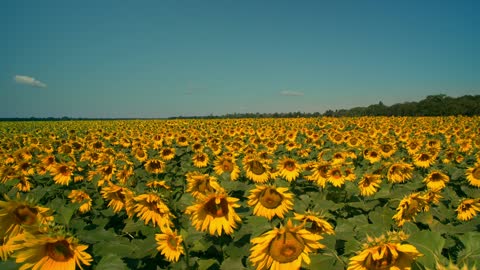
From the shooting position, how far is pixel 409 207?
12.5 feet

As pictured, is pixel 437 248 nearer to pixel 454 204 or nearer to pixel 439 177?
pixel 454 204

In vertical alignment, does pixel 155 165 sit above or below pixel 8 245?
below

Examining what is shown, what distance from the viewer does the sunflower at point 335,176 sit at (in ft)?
18.6

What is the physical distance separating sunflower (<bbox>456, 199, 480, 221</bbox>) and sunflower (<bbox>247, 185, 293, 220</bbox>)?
2.84 m

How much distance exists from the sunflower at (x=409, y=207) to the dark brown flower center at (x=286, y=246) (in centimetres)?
217

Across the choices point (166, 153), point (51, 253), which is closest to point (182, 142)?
point (166, 153)

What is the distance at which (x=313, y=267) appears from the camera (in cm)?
207

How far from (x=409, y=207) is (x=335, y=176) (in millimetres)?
1975

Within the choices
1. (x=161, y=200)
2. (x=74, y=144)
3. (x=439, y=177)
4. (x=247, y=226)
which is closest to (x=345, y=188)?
(x=439, y=177)

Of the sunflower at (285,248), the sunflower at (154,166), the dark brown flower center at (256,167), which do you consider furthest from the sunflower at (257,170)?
the sunflower at (285,248)

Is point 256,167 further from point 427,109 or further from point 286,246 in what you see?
point 427,109

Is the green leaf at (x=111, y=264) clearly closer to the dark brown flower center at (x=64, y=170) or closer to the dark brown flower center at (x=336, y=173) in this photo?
the dark brown flower center at (x=336, y=173)

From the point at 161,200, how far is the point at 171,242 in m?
0.58

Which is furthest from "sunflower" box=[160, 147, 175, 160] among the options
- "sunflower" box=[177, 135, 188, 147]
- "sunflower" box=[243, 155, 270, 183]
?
"sunflower" box=[243, 155, 270, 183]
